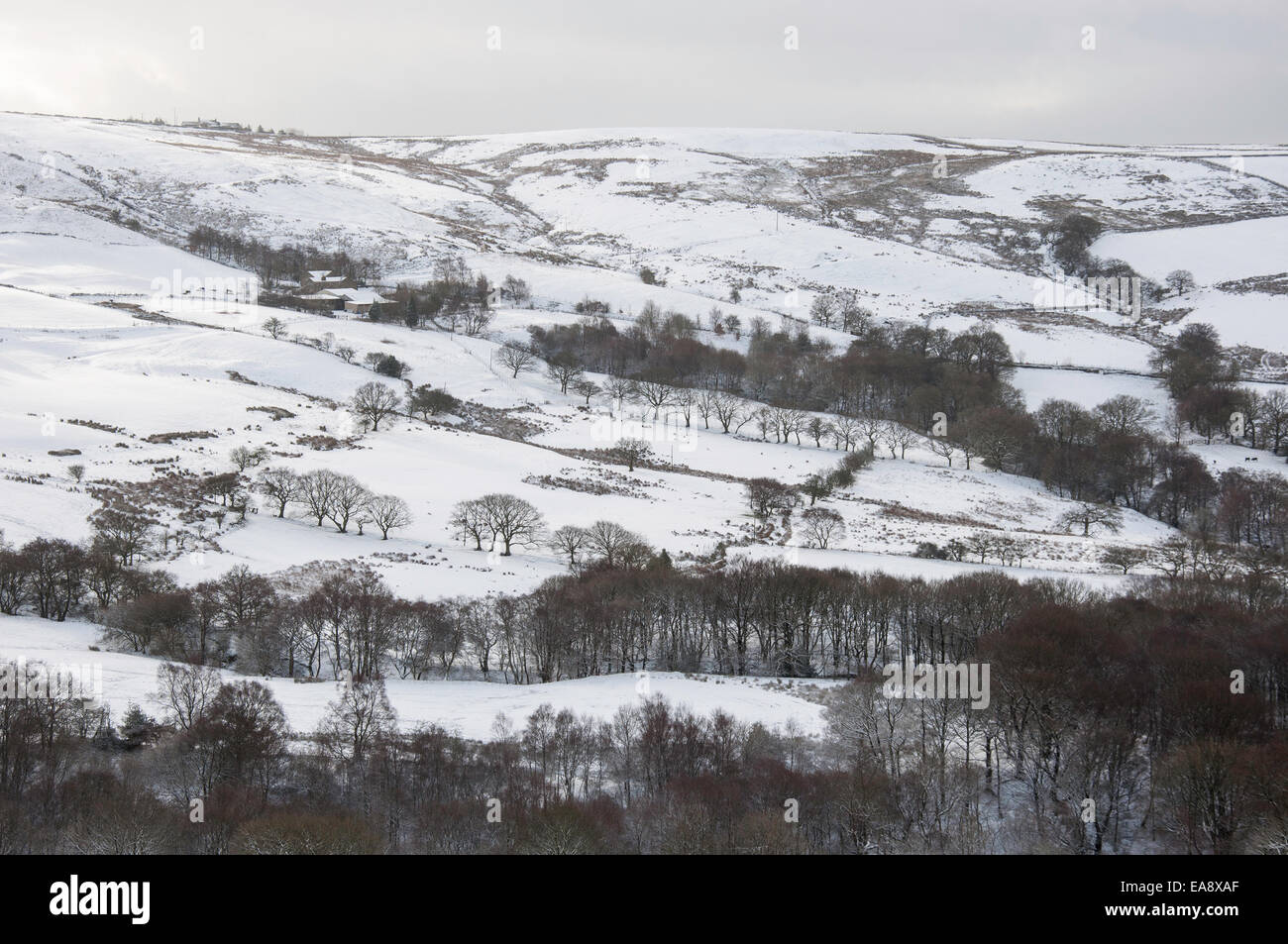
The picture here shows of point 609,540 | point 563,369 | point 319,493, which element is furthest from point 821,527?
point 563,369

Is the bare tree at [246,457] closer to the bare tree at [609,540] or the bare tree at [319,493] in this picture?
the bare tree at [319,493]

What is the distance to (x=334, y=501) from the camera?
6234 centimetres

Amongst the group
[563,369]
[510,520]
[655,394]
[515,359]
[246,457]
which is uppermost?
[515,359]

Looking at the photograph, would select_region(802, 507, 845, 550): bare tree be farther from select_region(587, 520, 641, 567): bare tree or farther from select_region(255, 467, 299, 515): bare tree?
select_region(255, 467, 299, 515): bare tree

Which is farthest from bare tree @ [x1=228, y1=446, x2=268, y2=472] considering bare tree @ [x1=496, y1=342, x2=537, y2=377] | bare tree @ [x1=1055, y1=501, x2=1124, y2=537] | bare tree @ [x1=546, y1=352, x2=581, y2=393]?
bare tree @ [x1=1055, y1=501, x2=1124, y2=537]

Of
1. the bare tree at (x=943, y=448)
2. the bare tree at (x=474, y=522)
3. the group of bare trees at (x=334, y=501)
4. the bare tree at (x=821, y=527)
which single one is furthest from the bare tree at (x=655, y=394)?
Result: the group of bare trees at (x=334, y=501)

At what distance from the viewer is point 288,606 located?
45.7 meters

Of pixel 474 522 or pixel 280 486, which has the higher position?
pixel 280 486

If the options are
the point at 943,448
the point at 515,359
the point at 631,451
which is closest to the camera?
the point at 631,451

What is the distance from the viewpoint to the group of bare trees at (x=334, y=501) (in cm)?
6212

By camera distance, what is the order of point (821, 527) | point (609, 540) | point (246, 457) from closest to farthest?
point (609, 540) → point (821, 527) → point (246, 457)

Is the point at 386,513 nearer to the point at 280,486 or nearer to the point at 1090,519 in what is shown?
the point at 280,486

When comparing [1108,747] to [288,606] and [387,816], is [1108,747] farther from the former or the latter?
[288,606]
